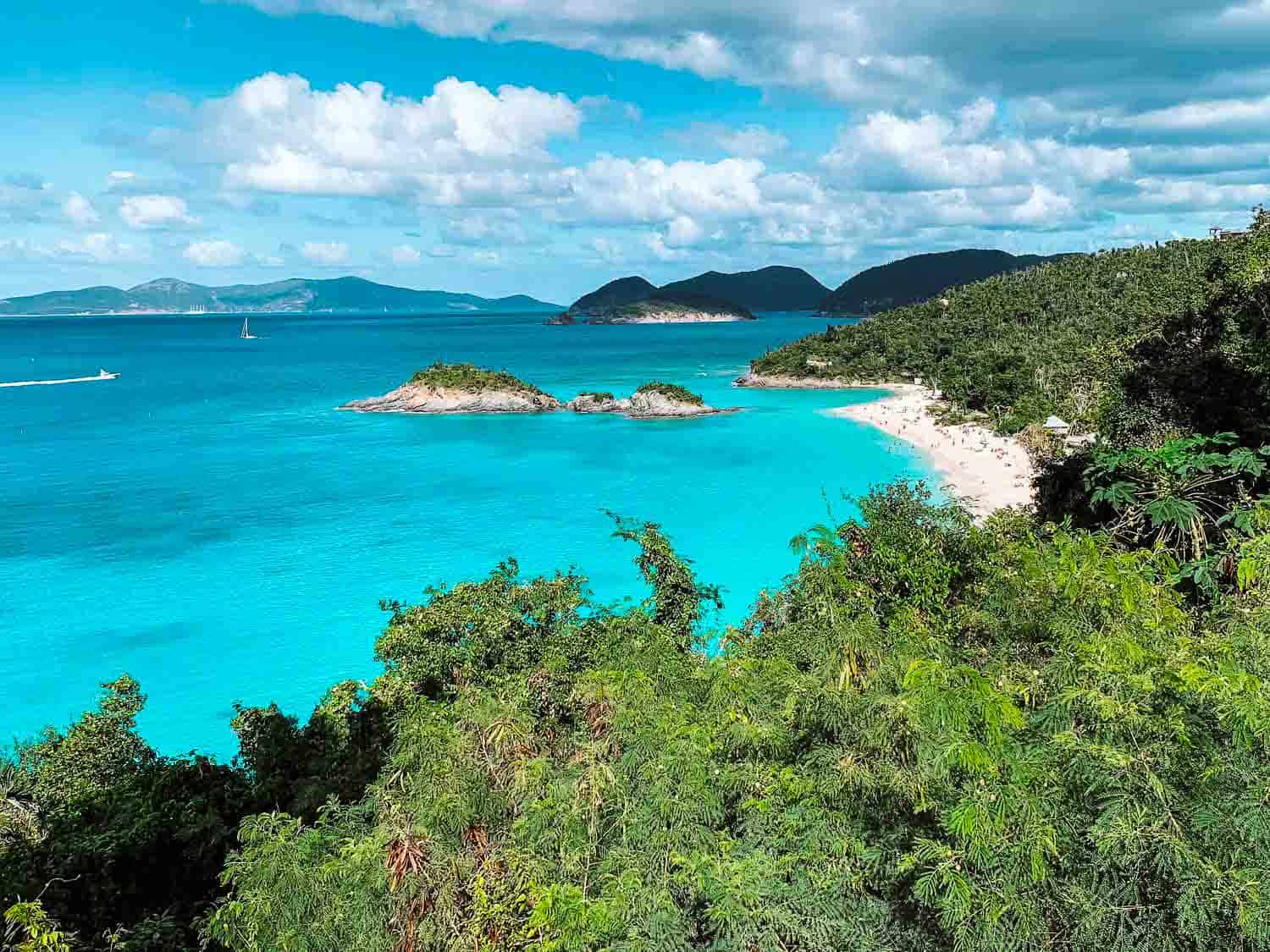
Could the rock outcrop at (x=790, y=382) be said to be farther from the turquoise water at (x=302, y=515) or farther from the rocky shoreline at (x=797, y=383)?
the turquoise water at (x=302, y=515)

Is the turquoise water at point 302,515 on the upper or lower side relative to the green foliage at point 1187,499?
lower

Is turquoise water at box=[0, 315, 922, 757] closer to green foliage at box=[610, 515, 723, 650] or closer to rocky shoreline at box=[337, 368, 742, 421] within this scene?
rocky shoreline at box=[337, 368, 742, 421]

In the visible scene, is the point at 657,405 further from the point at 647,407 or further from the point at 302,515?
the point at 302,515

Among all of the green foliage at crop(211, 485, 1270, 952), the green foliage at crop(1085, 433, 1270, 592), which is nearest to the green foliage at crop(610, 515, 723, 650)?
the green foliage at crop(1085, 433, 1270, 592)

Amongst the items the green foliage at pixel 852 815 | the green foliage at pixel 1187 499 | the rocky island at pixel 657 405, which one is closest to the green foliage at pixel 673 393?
the rocky island at pixel 657 405

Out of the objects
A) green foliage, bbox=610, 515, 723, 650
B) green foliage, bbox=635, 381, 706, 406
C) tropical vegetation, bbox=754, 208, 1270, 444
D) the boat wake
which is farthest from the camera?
the boat wake

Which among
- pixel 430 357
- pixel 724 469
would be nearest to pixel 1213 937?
pixel 724 469

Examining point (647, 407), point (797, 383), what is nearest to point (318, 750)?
point (647, 407)
